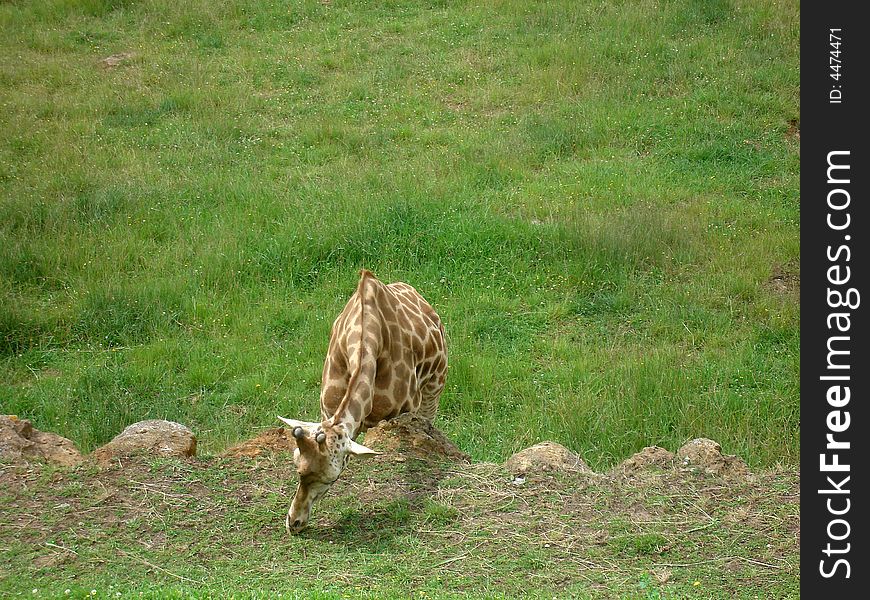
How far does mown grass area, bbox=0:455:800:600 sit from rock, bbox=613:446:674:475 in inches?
7.3

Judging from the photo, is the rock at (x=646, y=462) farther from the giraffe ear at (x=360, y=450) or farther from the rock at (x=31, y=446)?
the rock at (x=31, y=446)

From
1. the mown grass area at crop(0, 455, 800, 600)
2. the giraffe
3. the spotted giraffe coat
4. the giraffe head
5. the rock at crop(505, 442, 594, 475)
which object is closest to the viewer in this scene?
the mown grass area at crop(0, 455, 800, 600)

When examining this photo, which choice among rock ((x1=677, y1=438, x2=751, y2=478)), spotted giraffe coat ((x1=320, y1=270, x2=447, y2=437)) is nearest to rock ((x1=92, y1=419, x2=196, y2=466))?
spotted giraffe coat ((x1=320, y1=270, x2=447, y2=437))

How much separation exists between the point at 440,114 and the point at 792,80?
245 inches

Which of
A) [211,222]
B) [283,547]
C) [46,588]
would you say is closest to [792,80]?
[211,222]

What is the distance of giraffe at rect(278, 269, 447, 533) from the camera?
6691 millimetres

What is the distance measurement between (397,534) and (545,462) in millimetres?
1474

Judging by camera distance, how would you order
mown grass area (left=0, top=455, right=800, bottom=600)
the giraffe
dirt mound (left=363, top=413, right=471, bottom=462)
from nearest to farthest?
1. mown grass area (left=0, top=455, right=800, bottom=600)
2. the giraffe
3. dirt mound (left=363, top=413, right=471, bottom=462)

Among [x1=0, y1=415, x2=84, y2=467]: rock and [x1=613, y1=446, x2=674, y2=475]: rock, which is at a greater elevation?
[x1=0, y1=415, x2=84, y2=467]: rock

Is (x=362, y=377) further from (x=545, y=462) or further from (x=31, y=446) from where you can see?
(x=31, y=446)

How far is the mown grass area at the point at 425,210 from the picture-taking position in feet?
33.8

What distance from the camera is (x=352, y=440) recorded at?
6980mm

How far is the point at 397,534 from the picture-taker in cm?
687

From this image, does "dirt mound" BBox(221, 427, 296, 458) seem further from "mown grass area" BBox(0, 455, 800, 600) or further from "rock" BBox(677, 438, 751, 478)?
"rock" BBox(677, 438, 751, 478)
